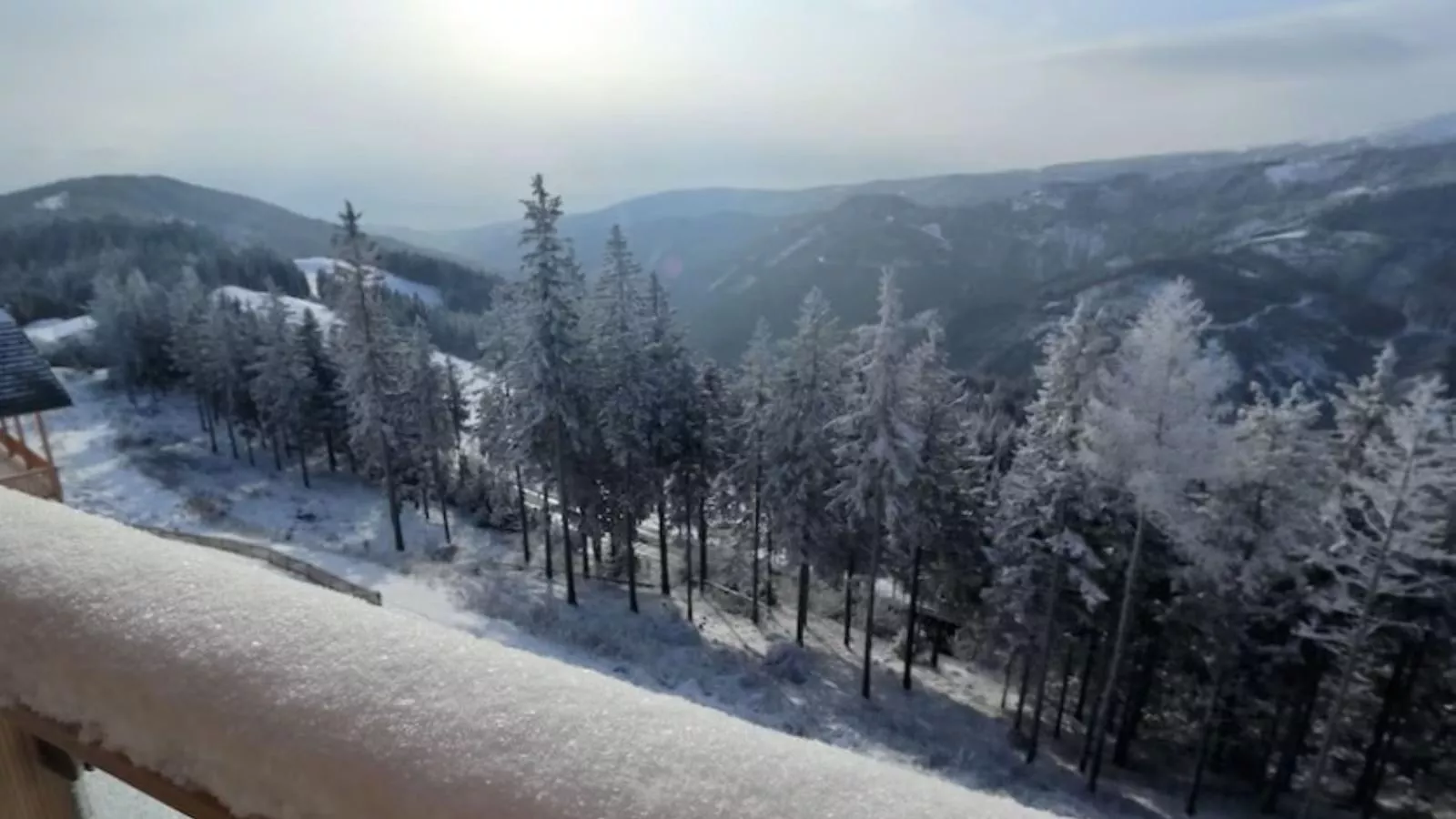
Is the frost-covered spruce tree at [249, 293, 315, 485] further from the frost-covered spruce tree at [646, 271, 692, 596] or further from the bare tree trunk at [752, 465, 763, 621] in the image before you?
the bare tree trunk at [752, 465, 763, 621]

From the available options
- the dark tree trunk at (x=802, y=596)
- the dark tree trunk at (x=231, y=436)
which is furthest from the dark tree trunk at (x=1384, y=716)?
the dark tree trunk at (x=231, y=436)

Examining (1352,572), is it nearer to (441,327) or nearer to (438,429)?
(438,429)

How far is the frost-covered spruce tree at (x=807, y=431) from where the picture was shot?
21875 millimetres

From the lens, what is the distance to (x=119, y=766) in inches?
56.8

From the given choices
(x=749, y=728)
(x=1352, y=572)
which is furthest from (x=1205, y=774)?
(x=749, y=728)

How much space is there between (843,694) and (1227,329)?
128 metres

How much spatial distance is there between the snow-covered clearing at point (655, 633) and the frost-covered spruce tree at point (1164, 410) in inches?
244

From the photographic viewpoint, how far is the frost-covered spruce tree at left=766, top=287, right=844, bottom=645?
861 inches

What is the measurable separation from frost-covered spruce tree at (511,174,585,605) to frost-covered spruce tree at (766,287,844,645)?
5.80 meters

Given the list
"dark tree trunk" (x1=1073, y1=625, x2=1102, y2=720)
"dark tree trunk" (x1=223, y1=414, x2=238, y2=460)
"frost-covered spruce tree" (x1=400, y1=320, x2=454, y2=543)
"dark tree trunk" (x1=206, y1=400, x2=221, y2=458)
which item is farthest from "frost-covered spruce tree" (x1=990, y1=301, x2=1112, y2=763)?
"dark tree trunk" (x1=206, y1=400, x2=221, y2=458)

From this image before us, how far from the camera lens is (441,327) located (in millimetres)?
99250

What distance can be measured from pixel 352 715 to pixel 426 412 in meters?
34.9

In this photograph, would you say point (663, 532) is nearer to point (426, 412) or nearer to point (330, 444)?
point (426, 412)

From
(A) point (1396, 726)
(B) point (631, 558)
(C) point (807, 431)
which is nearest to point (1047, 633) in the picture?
(C) point (807, 431)
